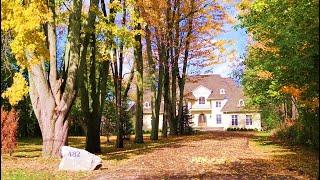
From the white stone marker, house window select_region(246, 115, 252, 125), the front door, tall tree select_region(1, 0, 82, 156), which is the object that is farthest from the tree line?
the front door

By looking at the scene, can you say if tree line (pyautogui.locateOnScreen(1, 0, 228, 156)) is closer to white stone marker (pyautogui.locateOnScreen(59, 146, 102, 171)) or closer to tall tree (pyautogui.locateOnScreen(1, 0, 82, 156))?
tall tree (pyautogui.locateOnScreen(1, 0, 82, 156))

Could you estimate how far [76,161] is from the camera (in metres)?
14.2

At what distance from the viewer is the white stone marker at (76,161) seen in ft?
46.3

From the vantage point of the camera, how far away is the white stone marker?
46.3 ft

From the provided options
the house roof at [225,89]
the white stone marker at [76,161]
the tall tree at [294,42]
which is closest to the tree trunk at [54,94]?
the white stone marker at [76,161]

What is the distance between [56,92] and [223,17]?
806 inches

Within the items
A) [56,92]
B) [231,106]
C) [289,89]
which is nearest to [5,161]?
[56,92]

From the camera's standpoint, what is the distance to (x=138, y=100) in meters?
30.1

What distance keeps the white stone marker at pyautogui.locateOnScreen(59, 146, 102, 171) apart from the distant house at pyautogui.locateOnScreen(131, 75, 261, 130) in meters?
61.4

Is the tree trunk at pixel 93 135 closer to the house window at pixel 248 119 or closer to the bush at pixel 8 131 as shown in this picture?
the bush at pixel 8 131

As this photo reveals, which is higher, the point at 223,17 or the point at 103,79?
the point at 223,17

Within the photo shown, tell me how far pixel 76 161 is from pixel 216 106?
218ft

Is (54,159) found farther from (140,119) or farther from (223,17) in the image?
(223,17)

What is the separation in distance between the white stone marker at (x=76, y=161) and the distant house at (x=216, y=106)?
201ft
